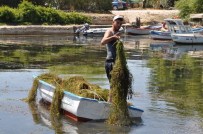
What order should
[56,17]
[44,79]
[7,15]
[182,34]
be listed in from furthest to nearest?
1. [56,17]
2. [7,15]
3. [182,34]
4. [44,79]

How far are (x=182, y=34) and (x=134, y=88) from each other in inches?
1016

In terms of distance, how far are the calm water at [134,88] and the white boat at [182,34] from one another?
1030 cm

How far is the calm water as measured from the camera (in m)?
11.5

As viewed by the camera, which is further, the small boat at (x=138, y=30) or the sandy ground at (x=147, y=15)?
the sandy ground at (x=147, y=15)

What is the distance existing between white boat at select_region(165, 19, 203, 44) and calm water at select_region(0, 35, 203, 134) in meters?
10.3

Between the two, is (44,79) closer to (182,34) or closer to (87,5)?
(182,34)

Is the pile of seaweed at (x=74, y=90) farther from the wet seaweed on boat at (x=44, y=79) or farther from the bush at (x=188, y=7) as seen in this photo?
the bush at (x=188, y=7)

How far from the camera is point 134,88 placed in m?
17.4

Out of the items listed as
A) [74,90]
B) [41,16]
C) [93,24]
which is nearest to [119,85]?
[74,90]

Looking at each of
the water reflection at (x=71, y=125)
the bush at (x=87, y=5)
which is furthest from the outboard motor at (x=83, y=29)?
the water reflection at (x=71, y=125)

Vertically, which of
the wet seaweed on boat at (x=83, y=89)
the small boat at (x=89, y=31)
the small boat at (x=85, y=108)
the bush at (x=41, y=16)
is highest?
the wet seaweed on boat at (x=83, y=89)

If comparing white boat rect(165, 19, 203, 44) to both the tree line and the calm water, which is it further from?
the tree line

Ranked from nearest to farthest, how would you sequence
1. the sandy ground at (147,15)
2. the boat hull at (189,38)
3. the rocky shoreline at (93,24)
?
the boat hull at (189,38)
the rocky shoreline at (93,24)
the sandy ground at (147,15)

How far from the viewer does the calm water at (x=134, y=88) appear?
11531mm
